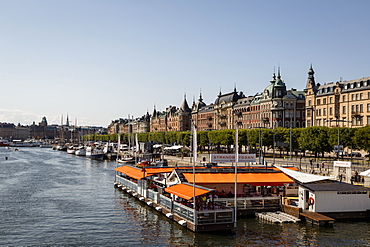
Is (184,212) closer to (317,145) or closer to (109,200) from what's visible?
(109,200)

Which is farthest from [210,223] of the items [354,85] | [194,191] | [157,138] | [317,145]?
[157,138]

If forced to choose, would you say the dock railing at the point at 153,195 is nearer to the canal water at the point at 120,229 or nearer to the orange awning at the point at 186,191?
the canal water at the point at 120,229

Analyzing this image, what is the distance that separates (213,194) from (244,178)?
8437 mm

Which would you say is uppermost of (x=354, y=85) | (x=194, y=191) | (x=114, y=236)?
(x=354, y=85)

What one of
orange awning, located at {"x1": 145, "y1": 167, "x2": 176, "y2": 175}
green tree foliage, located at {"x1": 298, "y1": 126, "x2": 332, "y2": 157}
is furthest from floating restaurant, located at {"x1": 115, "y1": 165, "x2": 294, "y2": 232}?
green tree foliage, located at {"x1": 298, "y1": 126, "x2": 332, "y2": 157}

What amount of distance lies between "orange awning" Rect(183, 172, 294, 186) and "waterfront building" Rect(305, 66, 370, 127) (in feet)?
210

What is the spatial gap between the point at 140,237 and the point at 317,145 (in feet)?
211

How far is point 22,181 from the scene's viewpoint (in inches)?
2800

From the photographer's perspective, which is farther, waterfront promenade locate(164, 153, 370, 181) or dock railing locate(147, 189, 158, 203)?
waterfront promenade locate(164, 153, 370, 181)

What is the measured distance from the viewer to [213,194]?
34.7 metres

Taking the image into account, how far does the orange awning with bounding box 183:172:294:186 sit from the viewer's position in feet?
136

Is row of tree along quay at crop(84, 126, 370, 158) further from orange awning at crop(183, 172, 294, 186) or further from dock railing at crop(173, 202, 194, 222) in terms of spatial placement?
dock railing at crop(173, 202, 194, 222)

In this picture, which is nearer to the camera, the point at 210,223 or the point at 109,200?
the point at 210,223

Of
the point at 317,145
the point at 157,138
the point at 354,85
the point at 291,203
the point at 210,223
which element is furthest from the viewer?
the point at 157,138
